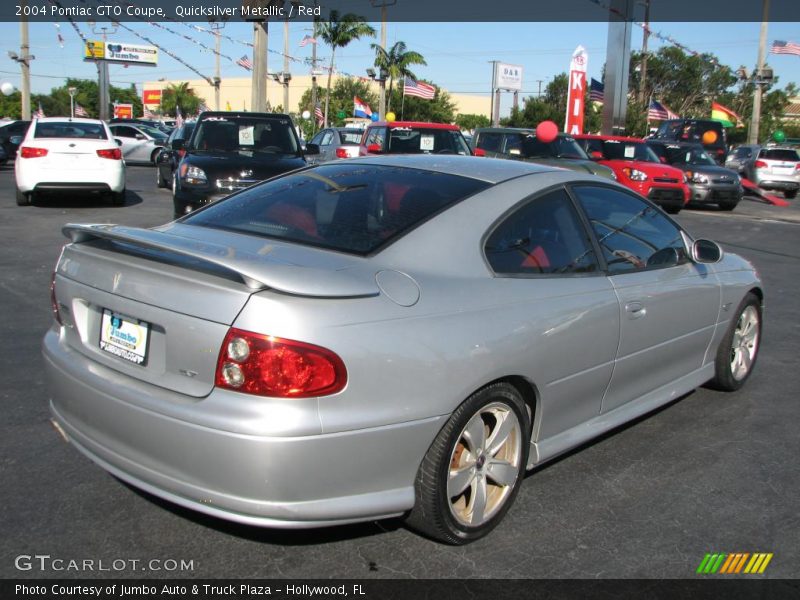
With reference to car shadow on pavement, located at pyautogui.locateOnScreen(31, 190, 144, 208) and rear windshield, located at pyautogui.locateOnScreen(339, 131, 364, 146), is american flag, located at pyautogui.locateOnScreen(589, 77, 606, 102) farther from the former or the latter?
car shadow on pavement, located at pyautogui.locateOnScreen(31, 190, 144, 208)

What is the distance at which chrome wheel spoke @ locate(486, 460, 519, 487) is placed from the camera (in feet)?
10.5

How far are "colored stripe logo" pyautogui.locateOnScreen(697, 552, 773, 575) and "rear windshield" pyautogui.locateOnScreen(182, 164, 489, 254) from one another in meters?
1.77

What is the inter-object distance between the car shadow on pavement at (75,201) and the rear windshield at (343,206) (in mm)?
11522

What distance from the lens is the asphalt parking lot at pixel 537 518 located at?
2.95 m

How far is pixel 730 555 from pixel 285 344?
1986mm

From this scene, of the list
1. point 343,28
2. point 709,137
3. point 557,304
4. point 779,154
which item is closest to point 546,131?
point 557,304

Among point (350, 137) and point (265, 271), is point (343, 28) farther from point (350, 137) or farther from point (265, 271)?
point (265, 271)

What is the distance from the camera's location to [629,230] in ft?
13.8

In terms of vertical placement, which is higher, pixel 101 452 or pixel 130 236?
pixel 130 236

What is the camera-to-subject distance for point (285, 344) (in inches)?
100

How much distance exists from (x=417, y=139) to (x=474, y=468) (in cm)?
1282

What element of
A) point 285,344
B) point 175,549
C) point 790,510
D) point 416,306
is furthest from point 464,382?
point 790,510

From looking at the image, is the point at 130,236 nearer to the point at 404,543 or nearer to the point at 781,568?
the point at 404,543

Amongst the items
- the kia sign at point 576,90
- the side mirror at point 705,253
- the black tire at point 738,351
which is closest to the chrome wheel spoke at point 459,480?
the side mirror at point 705,253
